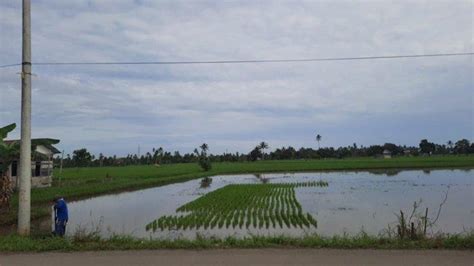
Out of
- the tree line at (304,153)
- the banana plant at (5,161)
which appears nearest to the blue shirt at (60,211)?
the banana plant at (5,161)

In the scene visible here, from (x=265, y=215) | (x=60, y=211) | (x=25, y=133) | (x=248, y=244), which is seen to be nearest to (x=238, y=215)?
(x=265, y=215)

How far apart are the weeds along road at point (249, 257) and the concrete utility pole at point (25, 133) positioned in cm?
194

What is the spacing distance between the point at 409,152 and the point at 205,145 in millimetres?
60301

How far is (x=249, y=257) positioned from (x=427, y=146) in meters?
128

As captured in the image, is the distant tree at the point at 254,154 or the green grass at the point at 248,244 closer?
the green grass at the point at 248,244

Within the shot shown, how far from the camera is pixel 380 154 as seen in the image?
130250 mm

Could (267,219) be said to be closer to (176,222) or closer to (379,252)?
(176,222)

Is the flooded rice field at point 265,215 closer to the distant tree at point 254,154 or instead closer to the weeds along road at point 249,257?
the weeds along road at point 249,257

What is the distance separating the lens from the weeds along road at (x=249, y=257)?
7824 mm

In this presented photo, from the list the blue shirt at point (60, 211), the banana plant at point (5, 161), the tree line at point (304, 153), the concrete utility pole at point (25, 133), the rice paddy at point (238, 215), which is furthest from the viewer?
the tree line at point (304, 153)

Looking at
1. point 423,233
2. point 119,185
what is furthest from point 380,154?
point 423,233

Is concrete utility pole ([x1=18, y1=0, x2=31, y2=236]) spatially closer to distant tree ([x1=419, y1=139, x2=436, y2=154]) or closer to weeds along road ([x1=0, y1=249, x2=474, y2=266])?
weeds along road ([x1=0, y1=249, x2=474, y2=266])

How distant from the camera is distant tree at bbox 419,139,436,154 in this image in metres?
126

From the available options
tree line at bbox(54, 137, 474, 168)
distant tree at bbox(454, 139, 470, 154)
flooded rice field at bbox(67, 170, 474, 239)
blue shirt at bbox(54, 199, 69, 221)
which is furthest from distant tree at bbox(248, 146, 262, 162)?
blue shirt at bbox(54, 199, 69, 221)
